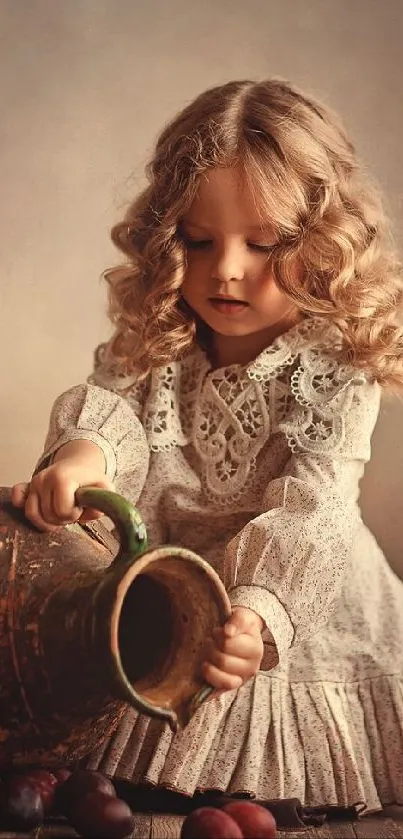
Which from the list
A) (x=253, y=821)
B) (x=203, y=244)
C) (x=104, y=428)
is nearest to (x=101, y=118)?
(x=203, y=244)

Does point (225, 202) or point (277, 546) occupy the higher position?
point (225, 202)

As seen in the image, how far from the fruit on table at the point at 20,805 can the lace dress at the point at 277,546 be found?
208mm

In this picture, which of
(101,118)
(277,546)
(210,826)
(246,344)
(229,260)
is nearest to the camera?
(210,826)

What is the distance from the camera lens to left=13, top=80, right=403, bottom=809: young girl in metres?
1.30

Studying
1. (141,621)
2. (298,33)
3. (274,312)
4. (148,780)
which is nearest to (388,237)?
(274,312)

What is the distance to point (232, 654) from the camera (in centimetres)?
112

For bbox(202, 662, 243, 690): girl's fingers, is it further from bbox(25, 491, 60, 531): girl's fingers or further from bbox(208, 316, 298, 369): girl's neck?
bbox(208, 316, 298, 369): girl's neck

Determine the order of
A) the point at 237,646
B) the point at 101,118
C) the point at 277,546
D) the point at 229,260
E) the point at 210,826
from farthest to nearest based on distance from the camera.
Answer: the point at 101,118 → the point at 229,260 → the point at 277,546 → the point at 237,646 → the point at 210,826

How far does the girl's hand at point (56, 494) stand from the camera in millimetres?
1156

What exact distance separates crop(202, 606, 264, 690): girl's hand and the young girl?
75 mm

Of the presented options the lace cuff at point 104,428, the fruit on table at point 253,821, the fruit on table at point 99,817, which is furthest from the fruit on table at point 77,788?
the lace cuff at point 104,428

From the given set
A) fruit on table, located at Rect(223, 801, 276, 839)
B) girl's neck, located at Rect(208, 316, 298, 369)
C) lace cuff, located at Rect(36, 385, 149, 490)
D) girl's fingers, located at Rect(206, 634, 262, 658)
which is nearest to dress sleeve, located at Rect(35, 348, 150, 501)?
lace cuff, located at Rect(36, 385, 149, 490)

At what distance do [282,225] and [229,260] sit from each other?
0.09 metres

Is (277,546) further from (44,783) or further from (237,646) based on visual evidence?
(44,783)
